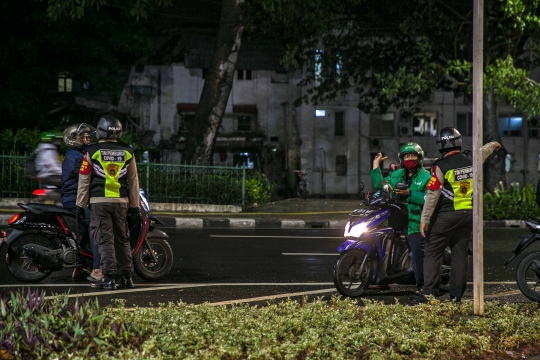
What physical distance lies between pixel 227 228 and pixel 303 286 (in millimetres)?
8401

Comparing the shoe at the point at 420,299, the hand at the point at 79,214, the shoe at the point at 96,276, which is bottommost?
the shoe at the point at 420,299

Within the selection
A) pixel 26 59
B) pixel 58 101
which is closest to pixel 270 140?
pixel 58 101

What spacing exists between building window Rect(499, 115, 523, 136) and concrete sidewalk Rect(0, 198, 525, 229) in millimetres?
27248


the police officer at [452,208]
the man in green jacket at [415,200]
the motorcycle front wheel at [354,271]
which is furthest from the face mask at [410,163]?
the motorcycle front wheel at [354,271]

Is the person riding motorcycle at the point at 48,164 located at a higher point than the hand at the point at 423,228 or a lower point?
higher

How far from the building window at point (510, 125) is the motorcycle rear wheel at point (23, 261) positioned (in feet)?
137

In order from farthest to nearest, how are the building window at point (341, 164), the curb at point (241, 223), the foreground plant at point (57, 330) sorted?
Answer: the building window at point (341, 164) → the curb at point (241, 223) → the foreground plant at point (57, 330)

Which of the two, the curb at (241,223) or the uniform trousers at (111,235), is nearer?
the uniform trousers at (111,235)

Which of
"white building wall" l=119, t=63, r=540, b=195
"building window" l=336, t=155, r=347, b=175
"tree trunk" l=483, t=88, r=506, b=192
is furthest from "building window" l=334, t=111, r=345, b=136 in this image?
"tree trunk" l=483, t=88, r=506, b=192

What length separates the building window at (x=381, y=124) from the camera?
46594 millimetres

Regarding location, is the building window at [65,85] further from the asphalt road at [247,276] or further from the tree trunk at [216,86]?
the asphalt road at [247,276]

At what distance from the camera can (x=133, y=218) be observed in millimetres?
9328

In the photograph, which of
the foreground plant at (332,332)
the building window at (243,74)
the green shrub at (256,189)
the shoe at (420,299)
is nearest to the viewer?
the foreground plant at (332,332)

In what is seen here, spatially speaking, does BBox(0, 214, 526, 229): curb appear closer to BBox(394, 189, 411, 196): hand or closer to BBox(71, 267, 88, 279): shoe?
BBox(71, 267, 88, 279): shoe
